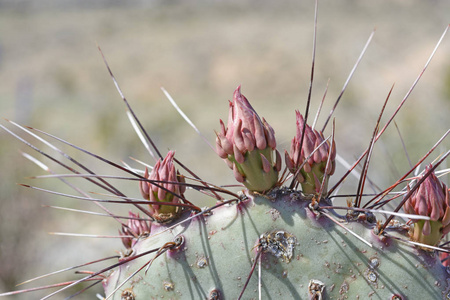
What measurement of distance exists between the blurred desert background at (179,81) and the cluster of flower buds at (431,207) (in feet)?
4.39

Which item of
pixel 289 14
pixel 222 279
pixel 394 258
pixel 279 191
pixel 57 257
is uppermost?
pixel 289 14

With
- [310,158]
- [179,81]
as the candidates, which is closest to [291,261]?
[310,158]

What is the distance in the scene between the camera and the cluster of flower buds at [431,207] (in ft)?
3.27

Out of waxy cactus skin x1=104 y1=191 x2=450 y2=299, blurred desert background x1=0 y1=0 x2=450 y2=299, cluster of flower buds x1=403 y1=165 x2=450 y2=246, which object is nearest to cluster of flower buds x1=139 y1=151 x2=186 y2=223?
waxy cactus skin x1=104 y1=191 x2=450 y2=299

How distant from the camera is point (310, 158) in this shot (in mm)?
1096

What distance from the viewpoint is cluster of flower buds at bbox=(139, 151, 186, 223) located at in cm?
110

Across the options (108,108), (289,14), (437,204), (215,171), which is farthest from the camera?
(289,14)

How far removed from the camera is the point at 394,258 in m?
1.04

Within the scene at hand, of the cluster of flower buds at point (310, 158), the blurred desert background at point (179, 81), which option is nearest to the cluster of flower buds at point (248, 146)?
the cluster of flower buds at point (310, 158)

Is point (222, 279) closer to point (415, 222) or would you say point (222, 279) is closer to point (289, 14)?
point (415, 222)

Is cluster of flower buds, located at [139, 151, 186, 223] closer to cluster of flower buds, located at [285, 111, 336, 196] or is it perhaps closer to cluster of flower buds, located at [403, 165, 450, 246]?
cluster of flower buds, located at [285, 111, 336, 196]

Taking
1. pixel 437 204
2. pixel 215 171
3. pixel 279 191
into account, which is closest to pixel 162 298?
pixel 279 191

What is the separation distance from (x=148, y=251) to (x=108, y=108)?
14.7 meters

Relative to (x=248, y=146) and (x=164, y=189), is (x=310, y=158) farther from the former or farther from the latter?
(x=164, y=189)
